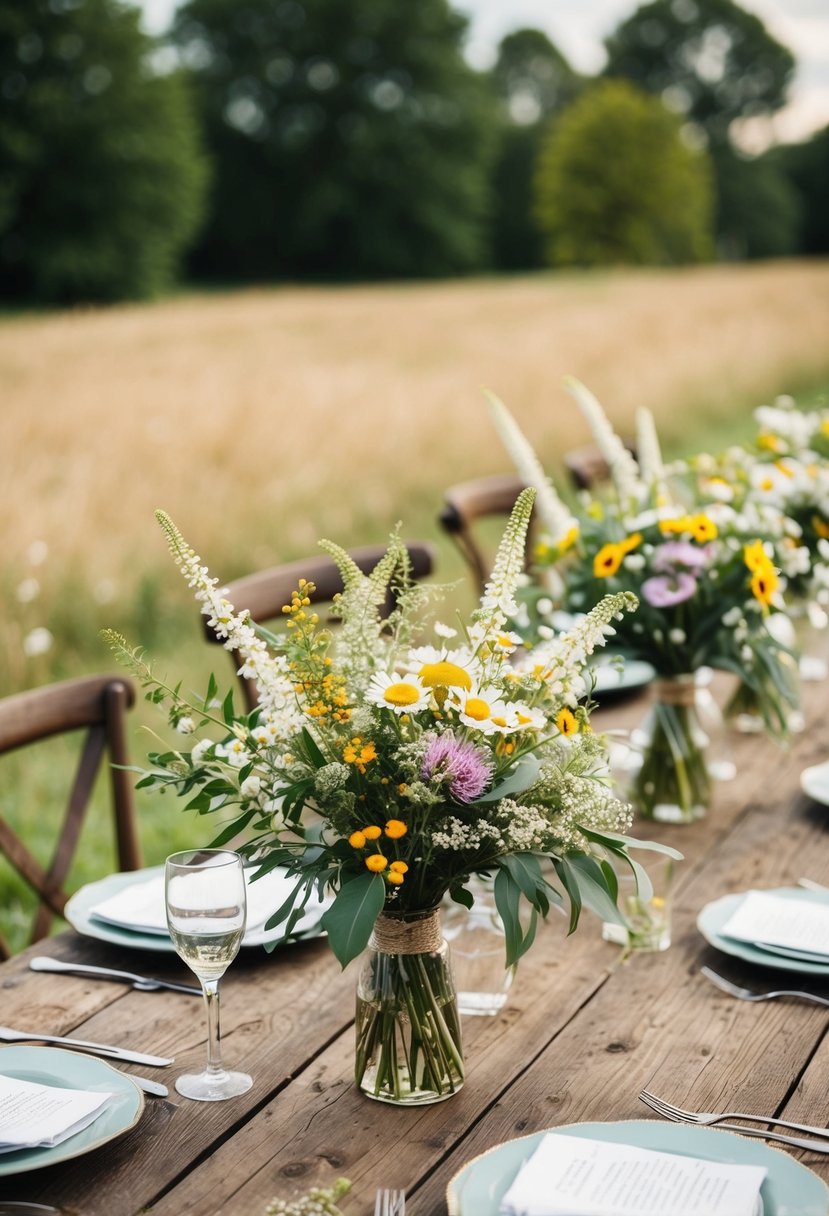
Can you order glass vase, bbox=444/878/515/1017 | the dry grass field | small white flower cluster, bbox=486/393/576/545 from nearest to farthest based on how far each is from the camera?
glass vase, bbox=444/878/515/1017 < small white flower cluster, bbox=486/393/576/545 < the dry grass field

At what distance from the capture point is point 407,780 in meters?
1.25

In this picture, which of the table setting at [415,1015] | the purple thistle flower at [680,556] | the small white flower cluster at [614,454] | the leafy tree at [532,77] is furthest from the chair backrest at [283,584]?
the leafy tree at [532,77]

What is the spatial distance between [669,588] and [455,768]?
0.98 m

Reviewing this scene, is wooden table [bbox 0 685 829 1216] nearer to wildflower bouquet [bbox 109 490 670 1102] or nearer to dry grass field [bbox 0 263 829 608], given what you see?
wildflower bouquet [bbox 109 490 670 1102]

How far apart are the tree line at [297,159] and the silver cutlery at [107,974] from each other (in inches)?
1011

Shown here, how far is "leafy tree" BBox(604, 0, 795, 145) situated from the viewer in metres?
45.6

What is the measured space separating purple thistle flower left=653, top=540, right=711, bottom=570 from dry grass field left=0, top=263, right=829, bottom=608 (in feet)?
10.4

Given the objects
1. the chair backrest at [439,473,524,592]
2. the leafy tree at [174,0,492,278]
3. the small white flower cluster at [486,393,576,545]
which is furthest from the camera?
the leafy tree at [174,0,492,278]

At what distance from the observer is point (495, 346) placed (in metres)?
12.1

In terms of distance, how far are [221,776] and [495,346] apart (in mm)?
11134

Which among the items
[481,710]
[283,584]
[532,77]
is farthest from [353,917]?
[532,77]

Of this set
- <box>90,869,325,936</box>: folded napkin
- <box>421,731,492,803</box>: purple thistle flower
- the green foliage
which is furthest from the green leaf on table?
the green foliage

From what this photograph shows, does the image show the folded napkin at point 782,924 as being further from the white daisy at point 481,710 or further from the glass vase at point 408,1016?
the white daisy at point 481,710

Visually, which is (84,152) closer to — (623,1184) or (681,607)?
(681,607)
